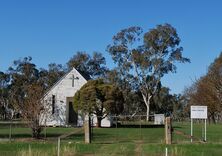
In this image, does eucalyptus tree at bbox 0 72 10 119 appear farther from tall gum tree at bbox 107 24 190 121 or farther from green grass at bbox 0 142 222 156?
green grass at bbox 0 142 222 156

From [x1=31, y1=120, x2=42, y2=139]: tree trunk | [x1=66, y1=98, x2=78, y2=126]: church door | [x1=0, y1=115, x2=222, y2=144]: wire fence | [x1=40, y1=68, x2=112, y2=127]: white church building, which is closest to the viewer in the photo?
[x1=0, y1=115, x2=222, y2=144]: wire fence

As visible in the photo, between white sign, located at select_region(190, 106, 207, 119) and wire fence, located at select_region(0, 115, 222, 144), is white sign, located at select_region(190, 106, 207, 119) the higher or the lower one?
the higher one

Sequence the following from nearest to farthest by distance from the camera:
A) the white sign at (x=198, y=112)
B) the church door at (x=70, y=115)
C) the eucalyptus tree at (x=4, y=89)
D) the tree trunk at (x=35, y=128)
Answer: the tree trunk at (x=35, y=128), the white sign at (x=198, y=112), the church door at (x=70, y=115), the eucalyptus tree at (x=4, y=89)

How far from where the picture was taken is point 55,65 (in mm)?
100375

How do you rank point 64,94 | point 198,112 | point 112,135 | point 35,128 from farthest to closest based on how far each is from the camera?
point 64,94
point 112,135
point 198,112
point 35,128

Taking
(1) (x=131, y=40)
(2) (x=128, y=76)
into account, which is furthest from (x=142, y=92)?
(1) (x=131, y=40)

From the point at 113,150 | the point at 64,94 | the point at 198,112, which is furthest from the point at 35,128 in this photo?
the point at 64,94

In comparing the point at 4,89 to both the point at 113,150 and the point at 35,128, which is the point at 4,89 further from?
the point at 113,150

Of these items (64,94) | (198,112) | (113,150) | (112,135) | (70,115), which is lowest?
(112,135)

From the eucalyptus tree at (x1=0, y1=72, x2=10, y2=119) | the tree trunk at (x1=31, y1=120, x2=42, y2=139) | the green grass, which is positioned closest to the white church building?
the tree trunk at (x1=31, y1=120, x2=42, y2=139)

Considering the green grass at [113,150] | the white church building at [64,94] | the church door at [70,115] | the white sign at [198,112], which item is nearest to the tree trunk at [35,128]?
the green grass at [113,150]

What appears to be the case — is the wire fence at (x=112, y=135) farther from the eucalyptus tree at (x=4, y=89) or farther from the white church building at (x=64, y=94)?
the eucalyptus tree at (x=4, y=89)

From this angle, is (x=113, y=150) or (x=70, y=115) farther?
(x=70, y=115)

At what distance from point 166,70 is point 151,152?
54.7 m
